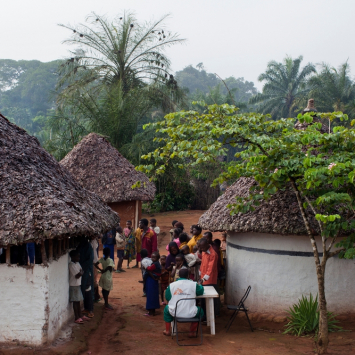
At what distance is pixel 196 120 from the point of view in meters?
6.95

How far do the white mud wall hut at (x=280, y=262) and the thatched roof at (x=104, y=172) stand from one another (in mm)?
7154

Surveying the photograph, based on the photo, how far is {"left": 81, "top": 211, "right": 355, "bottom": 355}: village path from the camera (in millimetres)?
6391

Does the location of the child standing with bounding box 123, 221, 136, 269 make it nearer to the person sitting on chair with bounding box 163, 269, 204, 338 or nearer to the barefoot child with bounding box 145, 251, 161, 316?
the barefoot child with bounding box 145, 251, 161, 316

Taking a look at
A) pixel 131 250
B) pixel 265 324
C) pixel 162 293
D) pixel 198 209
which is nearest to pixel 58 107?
pixel 198 209

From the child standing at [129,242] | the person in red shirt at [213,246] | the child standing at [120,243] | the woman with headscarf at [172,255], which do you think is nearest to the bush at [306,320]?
the person in red shirt at [213,246]

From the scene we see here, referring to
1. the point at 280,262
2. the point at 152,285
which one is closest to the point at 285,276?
the point at 280,262

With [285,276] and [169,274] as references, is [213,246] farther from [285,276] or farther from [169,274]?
[285,276]

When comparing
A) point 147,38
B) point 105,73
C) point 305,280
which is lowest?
point 305,280

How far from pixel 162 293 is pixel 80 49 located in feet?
54.1

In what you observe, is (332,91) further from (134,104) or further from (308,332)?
(308,332)

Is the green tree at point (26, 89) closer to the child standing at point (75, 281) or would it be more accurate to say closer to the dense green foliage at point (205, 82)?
the dense green foliage at point (205, 82)

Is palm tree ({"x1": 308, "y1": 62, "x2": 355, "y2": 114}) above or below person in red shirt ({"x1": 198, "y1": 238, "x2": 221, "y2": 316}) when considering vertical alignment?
above

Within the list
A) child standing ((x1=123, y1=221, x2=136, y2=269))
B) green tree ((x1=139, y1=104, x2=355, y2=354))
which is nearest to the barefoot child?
green tree ((x1=139, y1=104, x2=355, y2=354))

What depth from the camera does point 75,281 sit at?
7.05m
